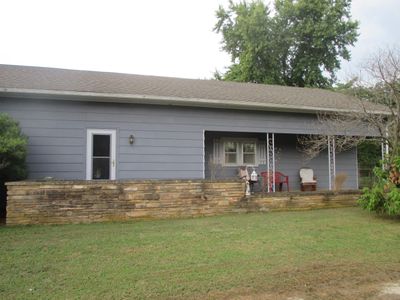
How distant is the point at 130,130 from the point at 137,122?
0.30 metres

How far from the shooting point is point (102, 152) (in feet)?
32.3

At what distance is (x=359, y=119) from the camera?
32.6ft

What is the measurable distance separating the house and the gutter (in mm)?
24

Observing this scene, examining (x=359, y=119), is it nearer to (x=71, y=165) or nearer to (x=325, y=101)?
(x=325, y=101)

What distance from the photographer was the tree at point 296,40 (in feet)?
86.3

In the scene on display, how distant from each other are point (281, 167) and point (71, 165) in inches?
287

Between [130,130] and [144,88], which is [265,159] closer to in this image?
[144,88]

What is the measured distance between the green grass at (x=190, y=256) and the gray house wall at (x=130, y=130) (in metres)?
2.83

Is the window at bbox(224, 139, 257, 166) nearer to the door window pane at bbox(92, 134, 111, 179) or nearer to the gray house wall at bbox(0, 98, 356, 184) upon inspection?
the gray house wall at bbox(0, 98, 356, 184)

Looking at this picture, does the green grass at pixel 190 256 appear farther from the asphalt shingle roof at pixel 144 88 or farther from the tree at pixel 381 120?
the asphalt shingle roof at pixel 144 88

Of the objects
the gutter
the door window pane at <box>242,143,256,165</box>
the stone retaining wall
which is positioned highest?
the gutter

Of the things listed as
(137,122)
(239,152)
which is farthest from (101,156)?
(239,152)

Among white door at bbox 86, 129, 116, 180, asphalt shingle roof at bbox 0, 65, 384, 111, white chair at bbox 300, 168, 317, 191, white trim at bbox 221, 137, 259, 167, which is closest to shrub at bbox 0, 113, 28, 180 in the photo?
asphalt shingle roof at bbox 0, 65, 384, 111

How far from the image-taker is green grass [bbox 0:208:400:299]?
3816mm
